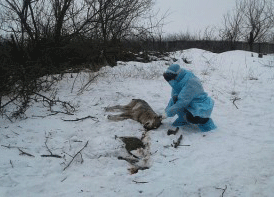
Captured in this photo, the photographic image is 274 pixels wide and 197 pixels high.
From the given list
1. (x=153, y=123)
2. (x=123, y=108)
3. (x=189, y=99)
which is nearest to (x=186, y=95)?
(x=189, y=99)

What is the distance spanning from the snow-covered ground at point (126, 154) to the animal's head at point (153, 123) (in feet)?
0.29

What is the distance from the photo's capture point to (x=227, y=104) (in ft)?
17.3

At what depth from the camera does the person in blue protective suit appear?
3.57m

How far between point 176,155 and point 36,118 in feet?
7.67

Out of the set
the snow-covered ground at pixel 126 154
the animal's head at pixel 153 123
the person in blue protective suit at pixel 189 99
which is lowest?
the snow-covered ground at pixel 126 154

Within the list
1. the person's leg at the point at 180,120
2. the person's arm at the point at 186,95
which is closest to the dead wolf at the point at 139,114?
the person's leg at the point at 180,120

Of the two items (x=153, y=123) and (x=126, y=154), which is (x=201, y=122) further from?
(x=126, y=154)

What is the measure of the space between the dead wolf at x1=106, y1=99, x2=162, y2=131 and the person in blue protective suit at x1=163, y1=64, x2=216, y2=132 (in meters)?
0.27

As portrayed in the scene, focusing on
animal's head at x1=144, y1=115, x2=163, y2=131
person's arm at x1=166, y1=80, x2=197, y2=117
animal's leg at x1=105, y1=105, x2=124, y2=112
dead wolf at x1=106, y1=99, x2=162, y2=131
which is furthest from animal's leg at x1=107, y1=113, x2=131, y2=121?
person's arm at x1=166, y1=80, x2=197, y2=117

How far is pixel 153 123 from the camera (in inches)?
152

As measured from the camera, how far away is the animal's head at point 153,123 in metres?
3.84

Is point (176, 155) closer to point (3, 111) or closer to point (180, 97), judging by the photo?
point (180, 97)

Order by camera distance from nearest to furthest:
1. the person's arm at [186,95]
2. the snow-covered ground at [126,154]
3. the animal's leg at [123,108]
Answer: the snow-covered ground at [126,154]
the person's arm at [186,95]
the animal's leg at [123,108]

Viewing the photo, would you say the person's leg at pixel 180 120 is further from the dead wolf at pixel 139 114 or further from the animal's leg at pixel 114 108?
the animal's leg at pixel 114 108
